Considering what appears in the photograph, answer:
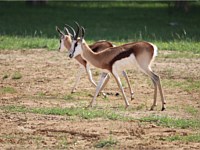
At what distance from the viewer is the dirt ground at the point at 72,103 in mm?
9148

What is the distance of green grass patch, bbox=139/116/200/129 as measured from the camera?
32.6ft

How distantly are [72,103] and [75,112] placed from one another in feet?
4.30


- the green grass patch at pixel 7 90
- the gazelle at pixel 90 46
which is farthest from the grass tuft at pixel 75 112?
the green grass patch at pixel 7 90

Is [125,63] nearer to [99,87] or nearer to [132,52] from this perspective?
[132,52]

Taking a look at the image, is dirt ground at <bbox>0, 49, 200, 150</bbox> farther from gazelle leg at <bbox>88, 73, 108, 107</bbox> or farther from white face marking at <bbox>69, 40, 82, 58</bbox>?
white face marking at <bbox>69, 40, 82, 58</bbox>

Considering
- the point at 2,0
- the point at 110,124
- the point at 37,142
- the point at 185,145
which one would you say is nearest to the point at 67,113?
the point at 110,124

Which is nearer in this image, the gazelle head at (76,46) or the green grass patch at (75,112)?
the green grass patch at (75,112)

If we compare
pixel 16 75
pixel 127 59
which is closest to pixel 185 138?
pixel 127 59

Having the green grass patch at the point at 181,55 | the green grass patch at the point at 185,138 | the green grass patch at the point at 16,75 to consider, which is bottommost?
the green grass patch at the point at 16,75

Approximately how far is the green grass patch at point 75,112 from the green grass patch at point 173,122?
350mm

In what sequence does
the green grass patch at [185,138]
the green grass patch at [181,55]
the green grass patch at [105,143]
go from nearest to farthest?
the green grass patch at [105,143], the green grass patch at [185,138], the green grass patch at [181,55]

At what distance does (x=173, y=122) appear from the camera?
10141 millimetres

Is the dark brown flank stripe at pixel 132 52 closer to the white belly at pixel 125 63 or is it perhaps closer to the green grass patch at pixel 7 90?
the white belly at pixel 125 63

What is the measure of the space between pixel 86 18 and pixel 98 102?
14.1m
